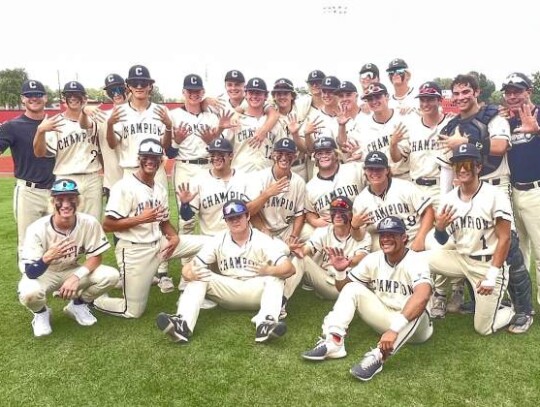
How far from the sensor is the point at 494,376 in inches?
161

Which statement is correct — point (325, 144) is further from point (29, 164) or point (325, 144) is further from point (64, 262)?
point (29, 164)

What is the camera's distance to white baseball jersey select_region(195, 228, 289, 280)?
538 centimetres

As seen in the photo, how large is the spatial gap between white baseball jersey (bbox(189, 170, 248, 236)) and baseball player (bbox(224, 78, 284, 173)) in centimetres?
61

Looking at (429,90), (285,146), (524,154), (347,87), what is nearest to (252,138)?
(285,146)

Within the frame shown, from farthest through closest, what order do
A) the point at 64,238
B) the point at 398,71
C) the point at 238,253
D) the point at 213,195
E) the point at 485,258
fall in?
1. the point at 398,71
2. the point at 213,195
3. the point at 238,253
4. the point at 64,238
5. the point at 485,258

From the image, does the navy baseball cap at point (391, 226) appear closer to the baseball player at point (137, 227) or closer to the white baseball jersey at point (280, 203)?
the white baseball jersey at point (280, 203)

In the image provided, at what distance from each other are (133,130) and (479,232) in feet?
14.0

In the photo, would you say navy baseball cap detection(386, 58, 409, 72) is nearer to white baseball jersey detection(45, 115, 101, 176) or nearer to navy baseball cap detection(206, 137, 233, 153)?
navy baseball cap detection(206, 137, 233, 153)

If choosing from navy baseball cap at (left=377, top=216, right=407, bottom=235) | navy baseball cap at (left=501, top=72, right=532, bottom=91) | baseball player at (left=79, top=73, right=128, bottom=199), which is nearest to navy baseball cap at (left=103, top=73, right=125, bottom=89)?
baseball player at (left=79, top=73, right=128, bottom=199)

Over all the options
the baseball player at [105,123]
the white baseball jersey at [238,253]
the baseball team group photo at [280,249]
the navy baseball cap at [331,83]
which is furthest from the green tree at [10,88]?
the white baseball jersey at [238,253]

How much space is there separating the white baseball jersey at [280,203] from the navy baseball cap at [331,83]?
1464mm

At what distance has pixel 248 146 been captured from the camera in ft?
22.7

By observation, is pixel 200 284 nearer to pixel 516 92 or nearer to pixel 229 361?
pixel 229 361

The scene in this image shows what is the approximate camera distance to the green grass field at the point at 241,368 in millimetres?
3811
